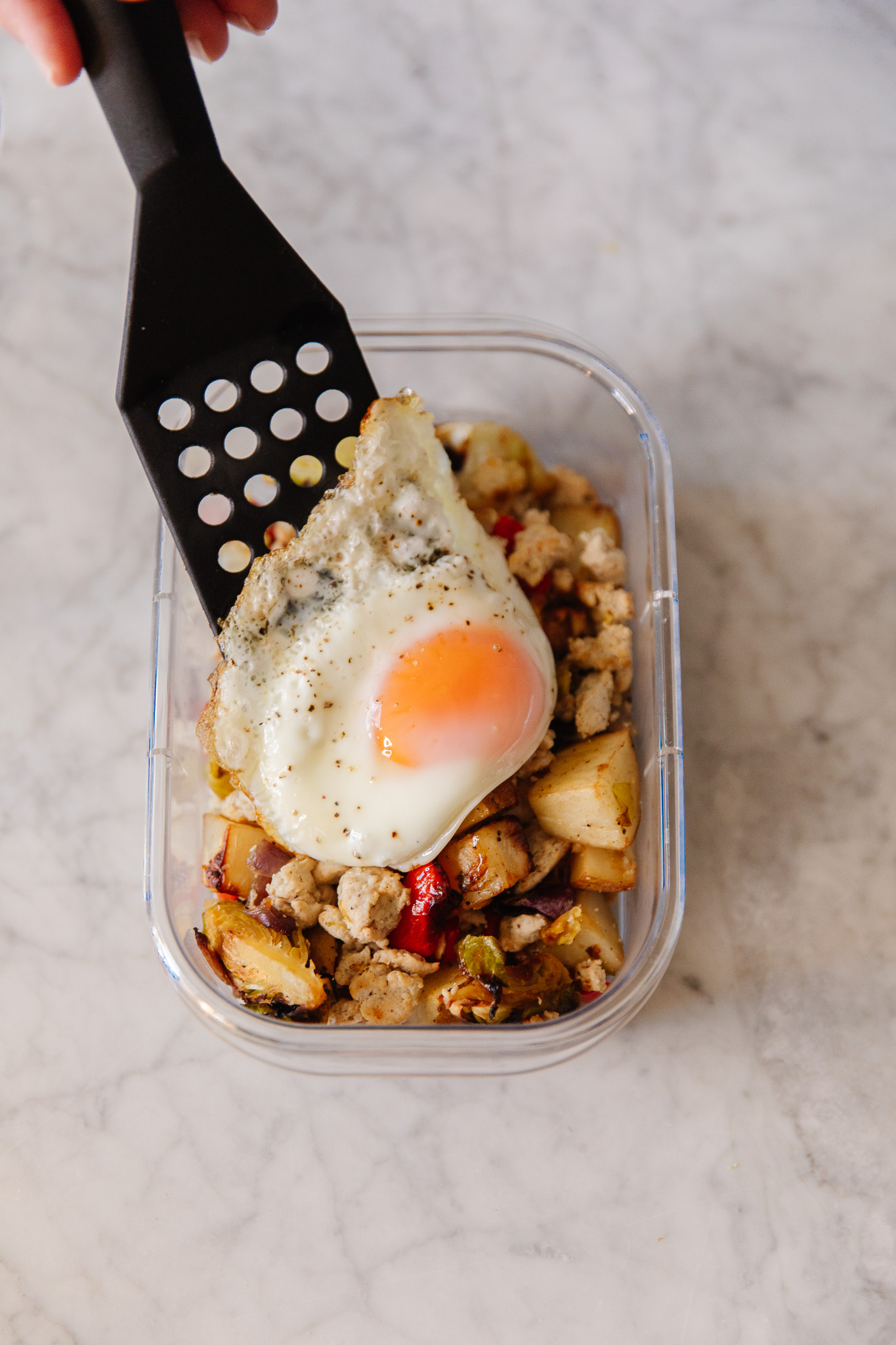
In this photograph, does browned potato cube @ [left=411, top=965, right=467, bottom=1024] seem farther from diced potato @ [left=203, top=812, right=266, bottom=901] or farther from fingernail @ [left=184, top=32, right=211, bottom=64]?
fingernail @ [left=184, top=32, right=211, bottom=64]

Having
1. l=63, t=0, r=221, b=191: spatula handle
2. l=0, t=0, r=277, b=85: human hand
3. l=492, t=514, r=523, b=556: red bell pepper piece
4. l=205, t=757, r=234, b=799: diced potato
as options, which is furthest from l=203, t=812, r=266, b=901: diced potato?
l=0, t=0, r=277, b=85: human hand

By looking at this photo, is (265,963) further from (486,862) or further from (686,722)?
(686,722)

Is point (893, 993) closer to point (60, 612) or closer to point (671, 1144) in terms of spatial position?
point (671, 1144)

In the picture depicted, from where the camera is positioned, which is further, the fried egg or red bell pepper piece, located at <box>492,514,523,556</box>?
red bell pepper piece, located at <box>492,514,523,556</box>

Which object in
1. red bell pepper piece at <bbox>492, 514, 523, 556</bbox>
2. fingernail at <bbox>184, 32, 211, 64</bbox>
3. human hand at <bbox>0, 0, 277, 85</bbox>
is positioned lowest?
red bell pepper piece at <bbox>492, 514, 523, 556</bbox>

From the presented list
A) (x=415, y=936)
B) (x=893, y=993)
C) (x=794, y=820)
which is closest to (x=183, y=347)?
(x=415, y=936)

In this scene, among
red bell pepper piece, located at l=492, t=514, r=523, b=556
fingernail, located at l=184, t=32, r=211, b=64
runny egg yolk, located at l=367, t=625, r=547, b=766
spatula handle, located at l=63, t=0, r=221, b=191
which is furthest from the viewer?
fingernail, located at l=184, t=32, r=211, b=64
